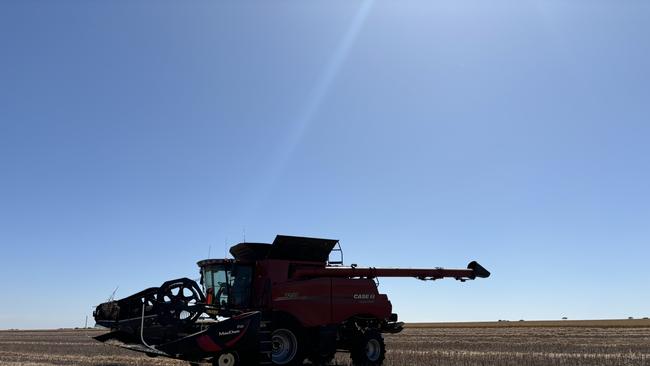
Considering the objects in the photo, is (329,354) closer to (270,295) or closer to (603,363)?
(270,295)

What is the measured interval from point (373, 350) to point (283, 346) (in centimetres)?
319

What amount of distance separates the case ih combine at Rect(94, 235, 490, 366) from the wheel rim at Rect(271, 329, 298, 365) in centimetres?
3

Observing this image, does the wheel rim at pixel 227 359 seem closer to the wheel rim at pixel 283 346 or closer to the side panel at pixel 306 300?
the wheel rim at pixel 283 346

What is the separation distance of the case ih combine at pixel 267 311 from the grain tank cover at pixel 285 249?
0.03 meters

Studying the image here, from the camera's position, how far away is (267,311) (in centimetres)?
1534

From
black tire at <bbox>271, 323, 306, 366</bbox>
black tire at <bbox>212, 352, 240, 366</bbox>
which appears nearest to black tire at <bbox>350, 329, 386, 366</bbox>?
black tire at <bbox>271, 323, 306, 366</bbox>

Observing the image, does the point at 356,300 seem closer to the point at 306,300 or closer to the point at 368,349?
the point at 368,349

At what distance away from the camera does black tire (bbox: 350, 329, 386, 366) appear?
16266 mm

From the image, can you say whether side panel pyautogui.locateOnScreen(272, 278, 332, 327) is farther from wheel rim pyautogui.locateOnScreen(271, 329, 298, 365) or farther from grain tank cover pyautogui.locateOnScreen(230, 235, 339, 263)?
grain tank cover pyautogui.locateOnScreen(230, 235, 339, 263)

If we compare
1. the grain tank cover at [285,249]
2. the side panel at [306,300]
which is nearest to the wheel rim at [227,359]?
the side panel at [306,300]

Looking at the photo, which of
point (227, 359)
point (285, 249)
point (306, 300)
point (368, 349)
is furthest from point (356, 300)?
point (227, 359)

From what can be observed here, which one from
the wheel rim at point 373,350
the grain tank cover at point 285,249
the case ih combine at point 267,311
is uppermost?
the grain tank cover at point 285,249

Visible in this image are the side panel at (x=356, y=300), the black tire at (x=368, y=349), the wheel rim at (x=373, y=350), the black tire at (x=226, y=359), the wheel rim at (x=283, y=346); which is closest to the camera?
the black tire at (x=226, y=359)

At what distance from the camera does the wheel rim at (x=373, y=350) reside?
54.6 feet
